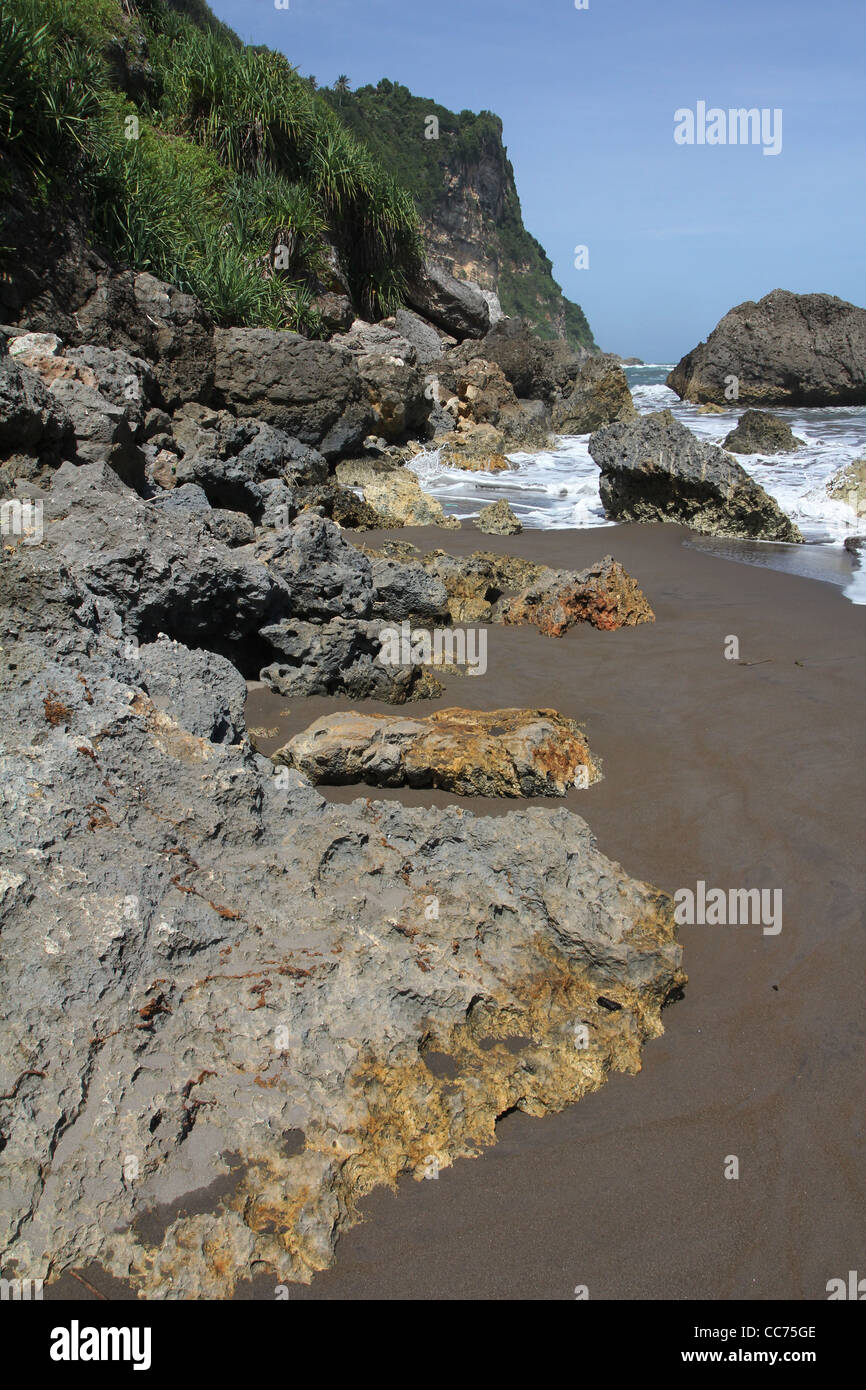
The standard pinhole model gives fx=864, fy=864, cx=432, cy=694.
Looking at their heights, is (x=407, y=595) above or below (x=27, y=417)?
below

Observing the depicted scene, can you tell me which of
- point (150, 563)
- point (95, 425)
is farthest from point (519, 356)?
point (150, 563)

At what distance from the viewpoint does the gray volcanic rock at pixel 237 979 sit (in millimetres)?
2049

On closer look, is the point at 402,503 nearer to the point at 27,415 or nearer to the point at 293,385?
the point at 293,385

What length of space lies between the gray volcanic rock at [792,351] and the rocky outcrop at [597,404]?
317 centimetres

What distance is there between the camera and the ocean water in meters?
9.20

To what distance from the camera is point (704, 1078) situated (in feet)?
8.29

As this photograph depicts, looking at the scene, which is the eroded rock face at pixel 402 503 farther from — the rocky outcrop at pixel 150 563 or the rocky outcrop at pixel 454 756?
the rocky outcrop at pixel 454 756

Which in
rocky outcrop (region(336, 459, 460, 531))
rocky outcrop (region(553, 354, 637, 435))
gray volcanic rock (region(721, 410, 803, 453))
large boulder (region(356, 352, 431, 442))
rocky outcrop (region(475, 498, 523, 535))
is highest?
rocky outcrop (region(553, 354, 637, 435))

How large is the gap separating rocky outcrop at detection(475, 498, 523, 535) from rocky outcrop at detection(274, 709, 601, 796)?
6.02 meters

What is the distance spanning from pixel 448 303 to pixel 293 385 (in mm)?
10487

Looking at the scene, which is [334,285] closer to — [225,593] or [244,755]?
[225,593]

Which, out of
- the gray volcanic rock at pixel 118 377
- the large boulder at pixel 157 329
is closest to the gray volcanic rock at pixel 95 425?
the gray volcanic rock at pixel 118 377

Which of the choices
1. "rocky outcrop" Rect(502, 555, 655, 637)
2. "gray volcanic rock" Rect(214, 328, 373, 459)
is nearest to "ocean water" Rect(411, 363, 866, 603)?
"gray volcanic rock" Rect(214, 328, 373, 459)

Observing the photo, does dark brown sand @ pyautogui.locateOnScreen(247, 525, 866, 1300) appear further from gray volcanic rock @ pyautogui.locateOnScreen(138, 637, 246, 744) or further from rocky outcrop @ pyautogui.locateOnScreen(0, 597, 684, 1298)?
gray volcanic rock @ pyautogui.locateOnScreen(138, 637, 246, 744)
